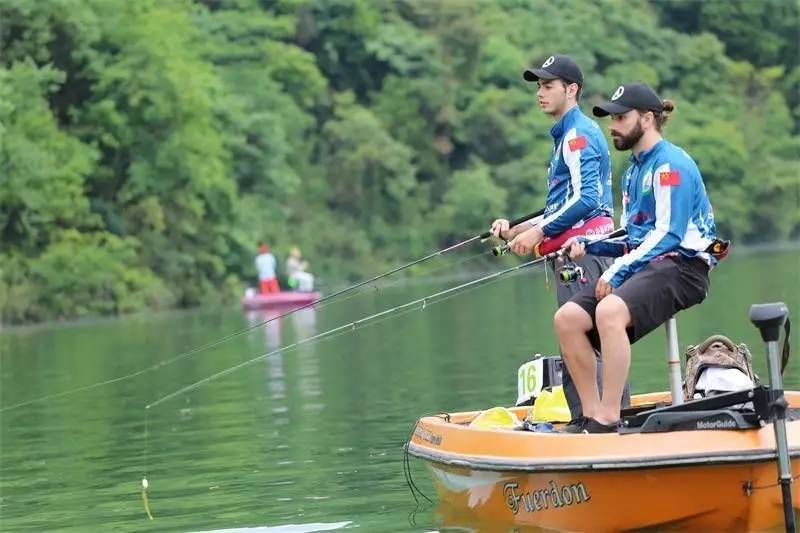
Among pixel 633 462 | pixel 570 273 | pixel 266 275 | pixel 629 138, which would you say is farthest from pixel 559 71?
pixel 266 275

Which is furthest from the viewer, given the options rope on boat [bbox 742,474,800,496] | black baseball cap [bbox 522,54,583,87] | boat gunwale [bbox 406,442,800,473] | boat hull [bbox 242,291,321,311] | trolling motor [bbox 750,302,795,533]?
boat hull [bbox 242,291,321,311]

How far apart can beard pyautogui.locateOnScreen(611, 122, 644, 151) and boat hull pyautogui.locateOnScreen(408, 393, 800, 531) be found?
5.15 ft

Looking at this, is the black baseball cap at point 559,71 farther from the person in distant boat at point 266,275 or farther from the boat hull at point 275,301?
the person in distant boat at point 266,275

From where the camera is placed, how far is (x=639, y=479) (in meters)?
8.79

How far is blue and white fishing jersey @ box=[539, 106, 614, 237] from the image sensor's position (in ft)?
33.7

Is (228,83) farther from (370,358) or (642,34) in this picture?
(370,358)

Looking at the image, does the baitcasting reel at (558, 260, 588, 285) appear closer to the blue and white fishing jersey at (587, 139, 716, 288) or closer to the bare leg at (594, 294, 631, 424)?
the blue and white fishing jersey at (587, 139, 716, 288)

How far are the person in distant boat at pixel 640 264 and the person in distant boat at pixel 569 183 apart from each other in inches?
26.2

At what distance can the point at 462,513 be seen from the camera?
403 inches

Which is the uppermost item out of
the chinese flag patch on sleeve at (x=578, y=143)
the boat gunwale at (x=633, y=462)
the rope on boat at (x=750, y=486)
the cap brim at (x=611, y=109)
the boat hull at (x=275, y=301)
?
the cap brim at (x=611, y=109)

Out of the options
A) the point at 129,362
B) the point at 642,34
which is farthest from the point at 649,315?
the point at 642,34

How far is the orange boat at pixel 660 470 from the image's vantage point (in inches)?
338

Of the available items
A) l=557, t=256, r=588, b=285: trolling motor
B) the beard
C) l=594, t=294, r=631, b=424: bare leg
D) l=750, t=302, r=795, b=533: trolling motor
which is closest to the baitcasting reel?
l=557, t=256, r=588, b=285: trolling motor

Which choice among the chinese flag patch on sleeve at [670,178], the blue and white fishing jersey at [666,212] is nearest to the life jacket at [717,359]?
the blue and white fishing jersey at [666,212]
